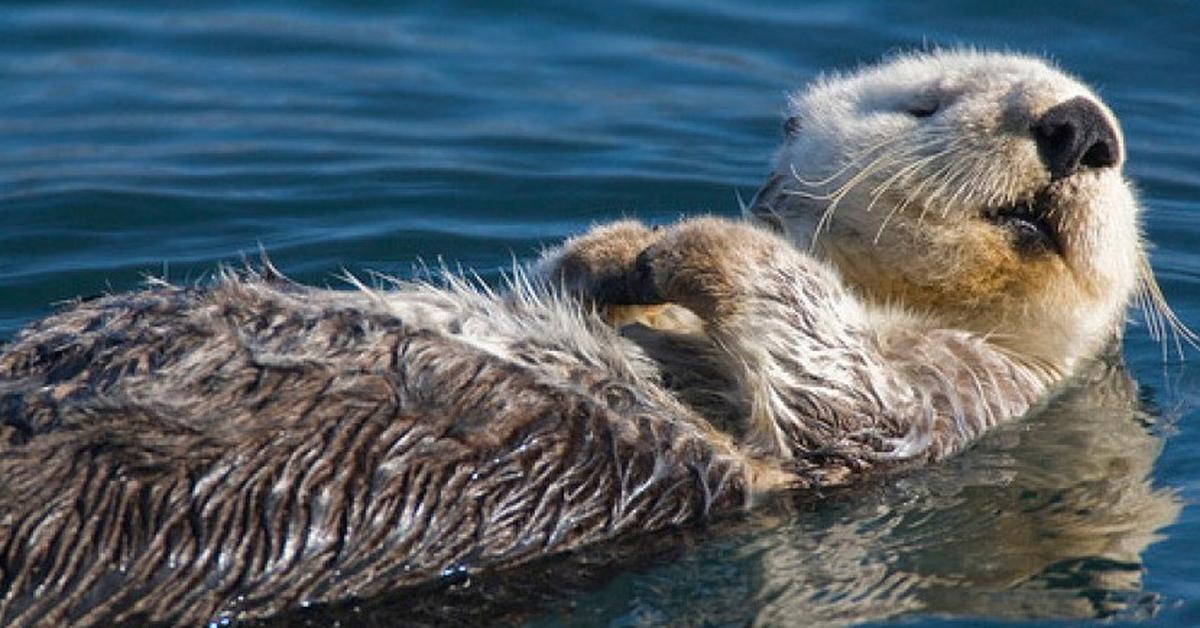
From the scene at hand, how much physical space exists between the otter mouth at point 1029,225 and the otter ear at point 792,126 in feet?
2.70

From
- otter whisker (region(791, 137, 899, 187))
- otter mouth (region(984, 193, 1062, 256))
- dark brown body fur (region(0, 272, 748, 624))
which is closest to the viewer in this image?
dark brown body fur (region(0, 272, 748, 624))

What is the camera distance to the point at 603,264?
576 cm

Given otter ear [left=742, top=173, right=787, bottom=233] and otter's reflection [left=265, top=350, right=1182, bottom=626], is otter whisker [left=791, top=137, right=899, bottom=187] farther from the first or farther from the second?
otter's reflection [left=265, top=350, right=1182, bottom=626]

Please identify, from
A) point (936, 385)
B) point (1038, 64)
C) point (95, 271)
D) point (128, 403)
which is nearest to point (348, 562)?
point (128, 403)

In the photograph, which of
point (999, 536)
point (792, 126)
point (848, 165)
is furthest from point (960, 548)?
point (792, 126)

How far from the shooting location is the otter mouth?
5.67 metres

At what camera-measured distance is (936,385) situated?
5.67 meters

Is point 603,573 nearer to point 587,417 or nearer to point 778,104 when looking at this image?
point 587,417

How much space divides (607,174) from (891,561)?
12.7 ft

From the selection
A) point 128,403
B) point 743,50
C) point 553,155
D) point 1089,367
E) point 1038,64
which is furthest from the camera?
point 743,50

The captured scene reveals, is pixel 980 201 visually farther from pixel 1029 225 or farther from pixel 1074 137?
pixel 1074 137

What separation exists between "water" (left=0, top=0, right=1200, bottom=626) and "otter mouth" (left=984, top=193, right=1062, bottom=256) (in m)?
0.57

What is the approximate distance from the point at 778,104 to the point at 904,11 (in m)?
1.32

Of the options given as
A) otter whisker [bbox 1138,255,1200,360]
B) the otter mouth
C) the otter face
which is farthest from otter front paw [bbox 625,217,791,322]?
otter whisker [bbox 1138,255,1200,360]
